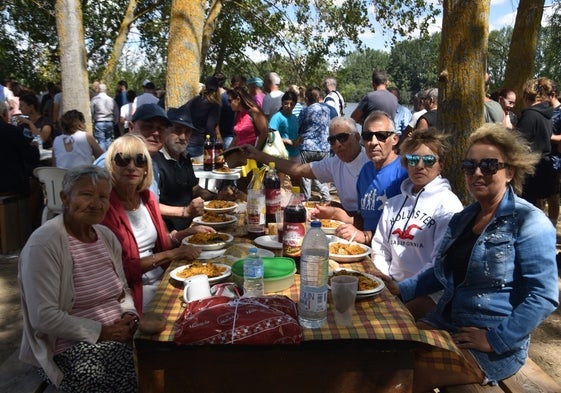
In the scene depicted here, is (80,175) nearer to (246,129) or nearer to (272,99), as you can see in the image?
(246,129)

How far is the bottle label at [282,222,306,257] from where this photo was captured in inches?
89.7

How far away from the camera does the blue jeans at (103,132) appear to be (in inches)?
396

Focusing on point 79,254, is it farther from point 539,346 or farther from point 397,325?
point 539,346

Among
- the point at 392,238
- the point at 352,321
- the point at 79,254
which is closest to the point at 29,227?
the point at 79,254

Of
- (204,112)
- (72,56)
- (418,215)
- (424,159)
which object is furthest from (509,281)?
(72,56)

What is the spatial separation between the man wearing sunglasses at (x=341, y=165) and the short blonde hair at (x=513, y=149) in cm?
144

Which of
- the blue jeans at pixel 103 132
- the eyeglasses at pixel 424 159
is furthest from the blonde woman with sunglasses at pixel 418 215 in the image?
the blue jeans at pixel 103 132

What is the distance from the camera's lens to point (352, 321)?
5.61 feet

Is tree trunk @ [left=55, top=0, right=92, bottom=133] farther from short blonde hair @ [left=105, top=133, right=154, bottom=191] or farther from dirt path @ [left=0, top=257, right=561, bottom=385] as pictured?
short blonde hair @ [left=105, top=133, right=154, bottom=191]

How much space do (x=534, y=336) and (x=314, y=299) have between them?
307 cm

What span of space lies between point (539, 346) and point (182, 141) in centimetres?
348

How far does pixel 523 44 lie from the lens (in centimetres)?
835

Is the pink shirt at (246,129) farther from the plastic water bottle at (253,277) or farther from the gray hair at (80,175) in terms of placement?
the plastic water bottle at (253,277)

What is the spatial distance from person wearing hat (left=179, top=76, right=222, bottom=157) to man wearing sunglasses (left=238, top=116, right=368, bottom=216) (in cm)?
215
